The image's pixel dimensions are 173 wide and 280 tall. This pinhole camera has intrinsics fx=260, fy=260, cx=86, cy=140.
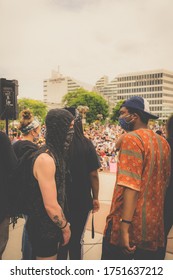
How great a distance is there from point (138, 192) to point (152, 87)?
118 m

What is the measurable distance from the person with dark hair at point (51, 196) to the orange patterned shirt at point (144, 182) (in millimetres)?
399

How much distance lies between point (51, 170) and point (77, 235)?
41.3 inches

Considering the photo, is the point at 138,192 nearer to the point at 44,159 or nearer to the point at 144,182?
the point at 144,182

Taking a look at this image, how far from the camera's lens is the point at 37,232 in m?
1.87

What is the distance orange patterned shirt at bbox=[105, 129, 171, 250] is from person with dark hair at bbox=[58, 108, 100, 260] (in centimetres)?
60

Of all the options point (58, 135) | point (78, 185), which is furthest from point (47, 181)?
point (78, 185)

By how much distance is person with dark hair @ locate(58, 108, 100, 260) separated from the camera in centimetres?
244

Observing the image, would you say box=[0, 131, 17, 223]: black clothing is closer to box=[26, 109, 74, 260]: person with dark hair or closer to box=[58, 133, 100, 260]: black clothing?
box=[26, 109, 74, 260]: person with dark hair

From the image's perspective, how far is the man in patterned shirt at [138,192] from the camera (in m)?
1.68

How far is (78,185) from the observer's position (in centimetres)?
245

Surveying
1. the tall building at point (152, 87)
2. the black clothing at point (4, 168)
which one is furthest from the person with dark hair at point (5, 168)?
the tall building at point (152, 87)

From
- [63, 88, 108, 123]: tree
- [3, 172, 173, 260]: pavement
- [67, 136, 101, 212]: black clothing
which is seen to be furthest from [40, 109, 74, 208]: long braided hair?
[63, 88, 108, 123]: tree

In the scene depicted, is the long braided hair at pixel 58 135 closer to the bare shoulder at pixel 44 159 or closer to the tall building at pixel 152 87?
the bare shoulder at pixel 44 159
